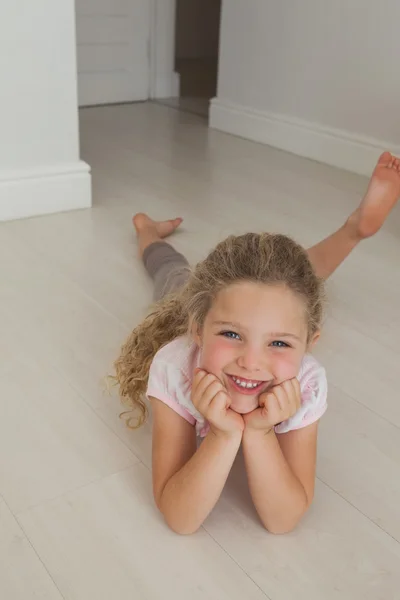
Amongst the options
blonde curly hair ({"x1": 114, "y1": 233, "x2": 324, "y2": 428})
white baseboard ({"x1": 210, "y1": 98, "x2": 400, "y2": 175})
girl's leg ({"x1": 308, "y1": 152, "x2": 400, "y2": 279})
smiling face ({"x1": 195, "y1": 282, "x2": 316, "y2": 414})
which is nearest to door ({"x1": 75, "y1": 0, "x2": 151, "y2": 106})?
white baseboard ({"x1": 210, "y1": 98, "x2": 400, "y2": 175})

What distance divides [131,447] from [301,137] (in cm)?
208

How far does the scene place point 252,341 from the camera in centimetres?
78

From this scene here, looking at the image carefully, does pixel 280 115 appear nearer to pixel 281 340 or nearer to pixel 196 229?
pixel 196 229

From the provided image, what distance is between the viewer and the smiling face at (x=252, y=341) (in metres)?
0.78

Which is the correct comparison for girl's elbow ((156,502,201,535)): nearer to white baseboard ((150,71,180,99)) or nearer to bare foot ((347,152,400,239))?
bare foot ((347,152,400,239))

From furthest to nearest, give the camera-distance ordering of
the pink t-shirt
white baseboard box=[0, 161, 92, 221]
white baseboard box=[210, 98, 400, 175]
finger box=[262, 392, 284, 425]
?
white baseboard box=[210, 98, 400, 175]
white baseboard box=[0, 161, 92, 221]
the pink t-shirt
finger box=[262, 392, 284, 425]

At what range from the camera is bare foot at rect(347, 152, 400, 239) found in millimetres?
1440

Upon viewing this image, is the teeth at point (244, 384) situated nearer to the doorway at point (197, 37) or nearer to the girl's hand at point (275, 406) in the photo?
the girl's hand at point (275, 406)

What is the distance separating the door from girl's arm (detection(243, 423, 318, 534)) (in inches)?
123

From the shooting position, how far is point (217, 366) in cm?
79

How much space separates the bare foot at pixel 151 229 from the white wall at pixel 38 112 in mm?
337

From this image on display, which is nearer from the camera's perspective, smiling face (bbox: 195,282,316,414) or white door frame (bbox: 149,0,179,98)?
smiling face (bbox: 195,282,316,414)

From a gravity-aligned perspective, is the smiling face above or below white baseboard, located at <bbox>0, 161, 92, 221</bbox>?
above

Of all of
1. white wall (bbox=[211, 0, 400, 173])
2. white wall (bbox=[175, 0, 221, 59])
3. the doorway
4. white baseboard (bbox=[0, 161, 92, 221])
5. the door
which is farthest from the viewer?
white wall (bbox=[175, 0, 221, 59])
